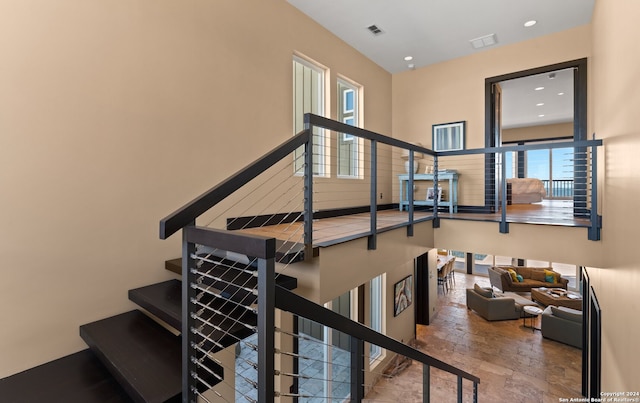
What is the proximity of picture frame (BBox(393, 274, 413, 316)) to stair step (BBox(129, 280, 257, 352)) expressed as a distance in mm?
4304

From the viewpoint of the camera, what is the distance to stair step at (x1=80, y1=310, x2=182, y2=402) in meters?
1.49

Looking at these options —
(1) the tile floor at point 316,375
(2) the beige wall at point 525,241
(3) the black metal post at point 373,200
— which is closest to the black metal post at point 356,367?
(3) the black metal post at point 373,200

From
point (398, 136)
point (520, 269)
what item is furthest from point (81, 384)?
point (520, 269)

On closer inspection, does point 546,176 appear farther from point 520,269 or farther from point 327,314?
point 327,314

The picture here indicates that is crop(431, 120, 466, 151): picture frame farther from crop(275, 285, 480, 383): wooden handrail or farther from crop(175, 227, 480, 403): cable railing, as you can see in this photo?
crop(275, 285, 480, 383): wooden handrail

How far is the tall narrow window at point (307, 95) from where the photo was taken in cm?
401

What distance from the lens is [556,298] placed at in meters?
8.22

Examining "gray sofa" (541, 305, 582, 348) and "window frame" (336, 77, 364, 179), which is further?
"gray sofa" (541, 305, 582, 348)

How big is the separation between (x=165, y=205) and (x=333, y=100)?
113 inches

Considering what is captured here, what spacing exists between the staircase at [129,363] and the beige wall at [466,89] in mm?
4310

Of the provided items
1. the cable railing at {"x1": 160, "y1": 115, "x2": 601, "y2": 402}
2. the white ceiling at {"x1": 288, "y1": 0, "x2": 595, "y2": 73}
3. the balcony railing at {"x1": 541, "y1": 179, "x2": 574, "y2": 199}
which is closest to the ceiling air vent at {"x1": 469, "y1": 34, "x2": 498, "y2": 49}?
the white ceiling at {"x1": 288, "y1": 0, "x2": 595, "y2": 73}

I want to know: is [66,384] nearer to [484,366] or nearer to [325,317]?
[325,317]

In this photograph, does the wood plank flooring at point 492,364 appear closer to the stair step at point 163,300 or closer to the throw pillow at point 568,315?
the throw pillow at point 568,315

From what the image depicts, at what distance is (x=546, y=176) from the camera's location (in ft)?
34.6
